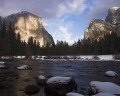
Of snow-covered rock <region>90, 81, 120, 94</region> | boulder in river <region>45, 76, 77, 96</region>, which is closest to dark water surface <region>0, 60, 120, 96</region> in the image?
boulder in river <region>45, 76, 77, 96</region>

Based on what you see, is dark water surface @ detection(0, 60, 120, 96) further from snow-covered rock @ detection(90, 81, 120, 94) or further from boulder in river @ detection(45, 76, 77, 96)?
snow-covered rock @ detection(90, 81, 120, 94)

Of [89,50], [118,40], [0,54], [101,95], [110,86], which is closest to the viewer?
[101,95]

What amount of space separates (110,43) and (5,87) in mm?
162459

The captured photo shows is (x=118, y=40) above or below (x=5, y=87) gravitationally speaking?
above

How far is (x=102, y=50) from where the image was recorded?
18000cm

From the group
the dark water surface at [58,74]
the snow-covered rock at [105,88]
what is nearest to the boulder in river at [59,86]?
the dark water surface at [58,74]

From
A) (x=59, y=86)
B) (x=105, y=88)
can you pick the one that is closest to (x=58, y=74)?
(x=59, y=86)

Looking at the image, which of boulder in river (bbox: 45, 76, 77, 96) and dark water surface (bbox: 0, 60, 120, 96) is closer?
boulder in river (bbox: 45, 76, 77, 96)

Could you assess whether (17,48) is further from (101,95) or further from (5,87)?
(101,95)

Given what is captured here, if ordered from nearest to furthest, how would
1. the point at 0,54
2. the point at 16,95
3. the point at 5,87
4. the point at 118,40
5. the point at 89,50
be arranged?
the point at 16,95
the point at 5,87
the point at 0,54
the point at 118,40
the point at 89,50

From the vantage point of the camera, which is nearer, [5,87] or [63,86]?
[63,86]

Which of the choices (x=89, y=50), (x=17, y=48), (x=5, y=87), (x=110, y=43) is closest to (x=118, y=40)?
(x=110, y=43)

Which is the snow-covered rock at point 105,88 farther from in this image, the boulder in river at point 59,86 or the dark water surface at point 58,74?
the dark water surface at point 58,74

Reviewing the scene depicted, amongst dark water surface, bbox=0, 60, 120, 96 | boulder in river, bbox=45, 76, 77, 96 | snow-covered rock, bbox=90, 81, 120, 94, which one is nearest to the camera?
snow-covered rock, bbox=90, 81, 120, 94
